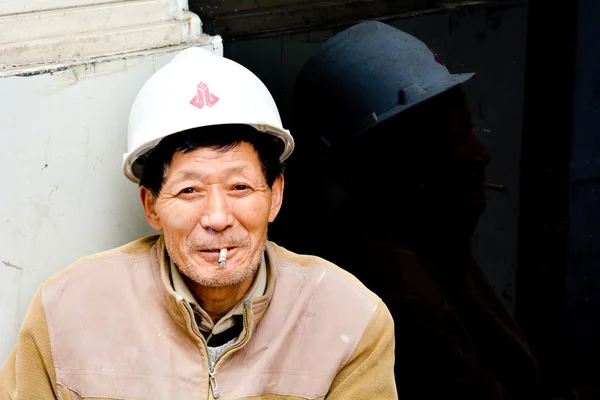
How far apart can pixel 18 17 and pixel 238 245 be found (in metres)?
1.15

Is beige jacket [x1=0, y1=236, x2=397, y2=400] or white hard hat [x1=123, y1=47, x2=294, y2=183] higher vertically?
white hard hat [x1=123, y1=47, x2=294, y2=183]

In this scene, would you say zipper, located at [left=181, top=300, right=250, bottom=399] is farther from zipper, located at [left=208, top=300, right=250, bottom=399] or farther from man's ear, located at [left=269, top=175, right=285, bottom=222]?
man's ear, located at [left=269, top=175, right=285, bottom=222]

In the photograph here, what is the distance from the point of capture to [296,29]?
3311 millimetres

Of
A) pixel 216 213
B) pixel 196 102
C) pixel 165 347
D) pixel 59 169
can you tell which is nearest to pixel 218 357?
pixel 165 347

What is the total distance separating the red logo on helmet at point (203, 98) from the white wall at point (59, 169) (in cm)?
58

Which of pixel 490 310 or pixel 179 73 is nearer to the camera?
pixel 179 73

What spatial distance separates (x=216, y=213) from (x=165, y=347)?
1.53ft

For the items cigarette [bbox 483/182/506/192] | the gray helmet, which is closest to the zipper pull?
the gray helmet

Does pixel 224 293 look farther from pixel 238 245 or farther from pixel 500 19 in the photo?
pixel 500 19

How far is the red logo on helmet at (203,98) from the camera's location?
2.68 metres

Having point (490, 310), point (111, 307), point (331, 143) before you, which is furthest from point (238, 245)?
point (490, 310)

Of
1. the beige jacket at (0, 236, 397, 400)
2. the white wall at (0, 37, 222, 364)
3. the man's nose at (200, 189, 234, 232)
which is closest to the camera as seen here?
the man's nose at (200, 189, 234, 232)

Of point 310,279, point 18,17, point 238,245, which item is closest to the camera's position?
point 238,245

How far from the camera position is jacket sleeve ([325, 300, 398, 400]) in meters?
2.83
